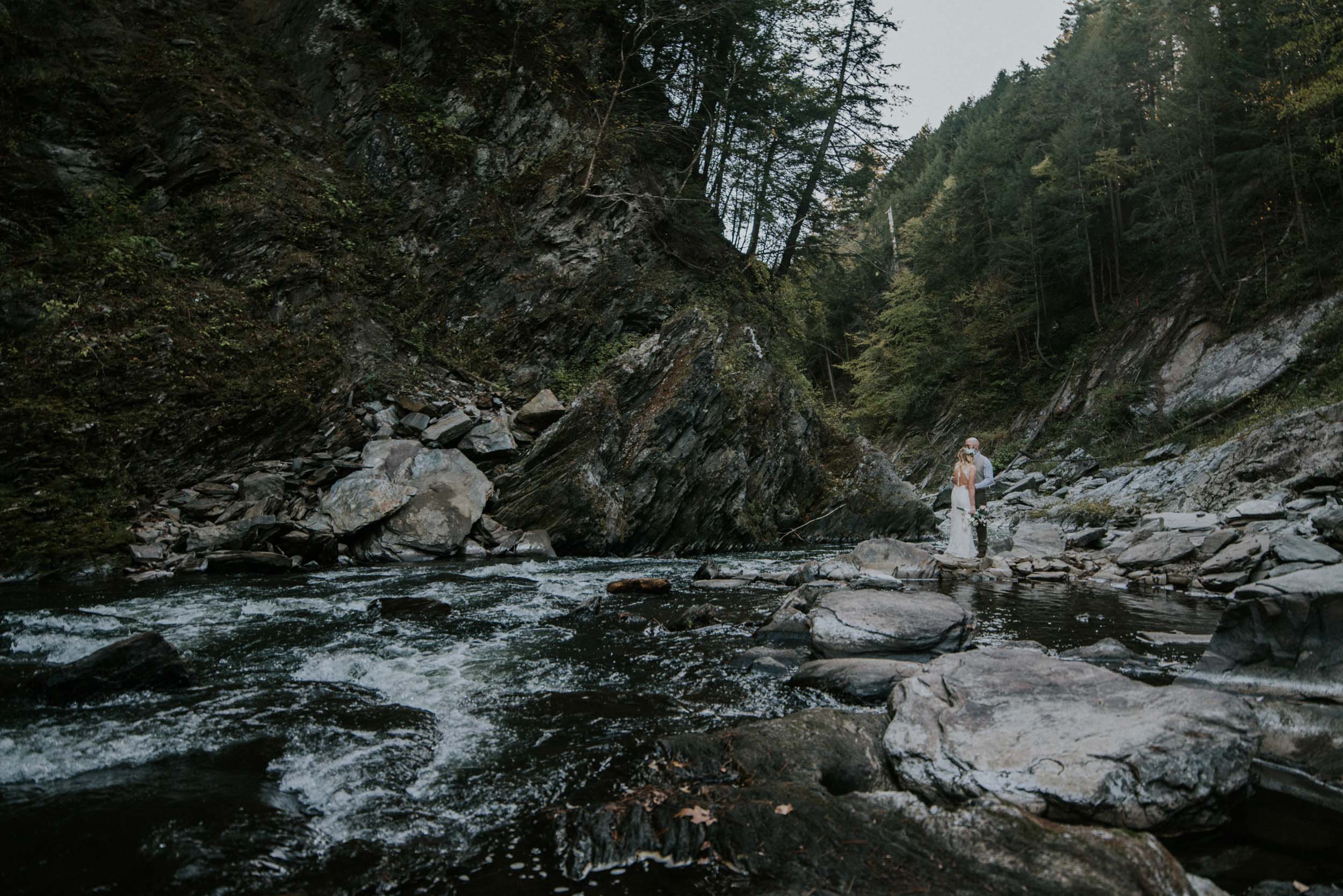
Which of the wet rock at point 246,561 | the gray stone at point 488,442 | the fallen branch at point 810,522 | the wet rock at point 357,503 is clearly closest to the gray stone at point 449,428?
the gray stone at point 488,442

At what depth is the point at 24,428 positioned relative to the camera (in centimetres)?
960

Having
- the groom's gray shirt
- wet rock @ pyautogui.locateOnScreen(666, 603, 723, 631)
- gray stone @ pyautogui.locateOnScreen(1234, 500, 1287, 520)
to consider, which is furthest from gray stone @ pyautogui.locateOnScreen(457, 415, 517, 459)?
gray stone @ pyautogui.locateOnScreen(1234, 500, 1287, 520)

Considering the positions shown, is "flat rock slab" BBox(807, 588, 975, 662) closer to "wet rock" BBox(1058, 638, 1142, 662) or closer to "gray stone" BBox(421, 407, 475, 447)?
"wet rock" BBox(1058, 638, 1142, 662)

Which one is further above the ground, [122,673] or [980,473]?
[980,473]

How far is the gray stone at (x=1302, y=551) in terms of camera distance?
8602mm

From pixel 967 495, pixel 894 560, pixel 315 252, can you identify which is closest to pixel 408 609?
pixel 894 560

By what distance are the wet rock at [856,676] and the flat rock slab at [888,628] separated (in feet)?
1.57

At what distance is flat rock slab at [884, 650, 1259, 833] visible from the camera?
10.2 feet

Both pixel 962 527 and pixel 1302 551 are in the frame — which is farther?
pixel 962 527

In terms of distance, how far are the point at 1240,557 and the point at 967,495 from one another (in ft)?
13.1

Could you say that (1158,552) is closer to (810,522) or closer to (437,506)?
(810,522)

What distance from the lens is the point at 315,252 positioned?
1528 cm

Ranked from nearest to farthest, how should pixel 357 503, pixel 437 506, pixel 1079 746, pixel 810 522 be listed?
pixel 1079 746 < pixel 357 503 < pixel 437 506 < pixel 810 522

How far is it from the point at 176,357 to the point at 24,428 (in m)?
2.64
